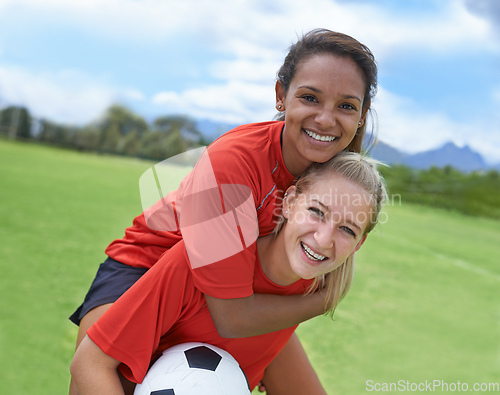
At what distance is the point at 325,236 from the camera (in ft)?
5.74

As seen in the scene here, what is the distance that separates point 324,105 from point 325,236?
0.49m

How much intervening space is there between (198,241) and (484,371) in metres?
2.85

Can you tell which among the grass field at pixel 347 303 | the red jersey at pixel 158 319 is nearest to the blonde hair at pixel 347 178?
the red jersey at pixel 158 319

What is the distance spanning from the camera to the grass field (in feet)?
10.1

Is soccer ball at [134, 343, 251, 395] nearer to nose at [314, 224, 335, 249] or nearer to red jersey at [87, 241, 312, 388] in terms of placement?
red jersey at [87, 241, 312, 388]

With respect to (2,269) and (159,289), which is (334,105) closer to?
(159,289)

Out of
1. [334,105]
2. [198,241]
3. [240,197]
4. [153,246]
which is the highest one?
[334,105]

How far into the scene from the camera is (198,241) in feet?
5.52

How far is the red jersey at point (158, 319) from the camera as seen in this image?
5.38ft

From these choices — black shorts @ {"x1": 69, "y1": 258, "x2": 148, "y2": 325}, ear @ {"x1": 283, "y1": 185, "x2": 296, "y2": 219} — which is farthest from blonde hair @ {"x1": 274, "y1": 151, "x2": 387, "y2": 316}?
black shorts @ {"x1": 69, "y1": 258, "x2": 148, "y2": 325}

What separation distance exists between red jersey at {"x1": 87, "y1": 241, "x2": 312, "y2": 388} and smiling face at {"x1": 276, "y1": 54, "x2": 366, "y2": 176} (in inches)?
20.8

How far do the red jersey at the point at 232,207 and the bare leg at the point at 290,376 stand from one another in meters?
0.75

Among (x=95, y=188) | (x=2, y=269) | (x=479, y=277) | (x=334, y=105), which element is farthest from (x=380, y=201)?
(x=95, y=188)

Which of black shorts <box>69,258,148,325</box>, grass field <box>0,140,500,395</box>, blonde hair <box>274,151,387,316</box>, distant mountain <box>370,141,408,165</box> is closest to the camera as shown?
blonde hair <box>274,151,387,316</box>
